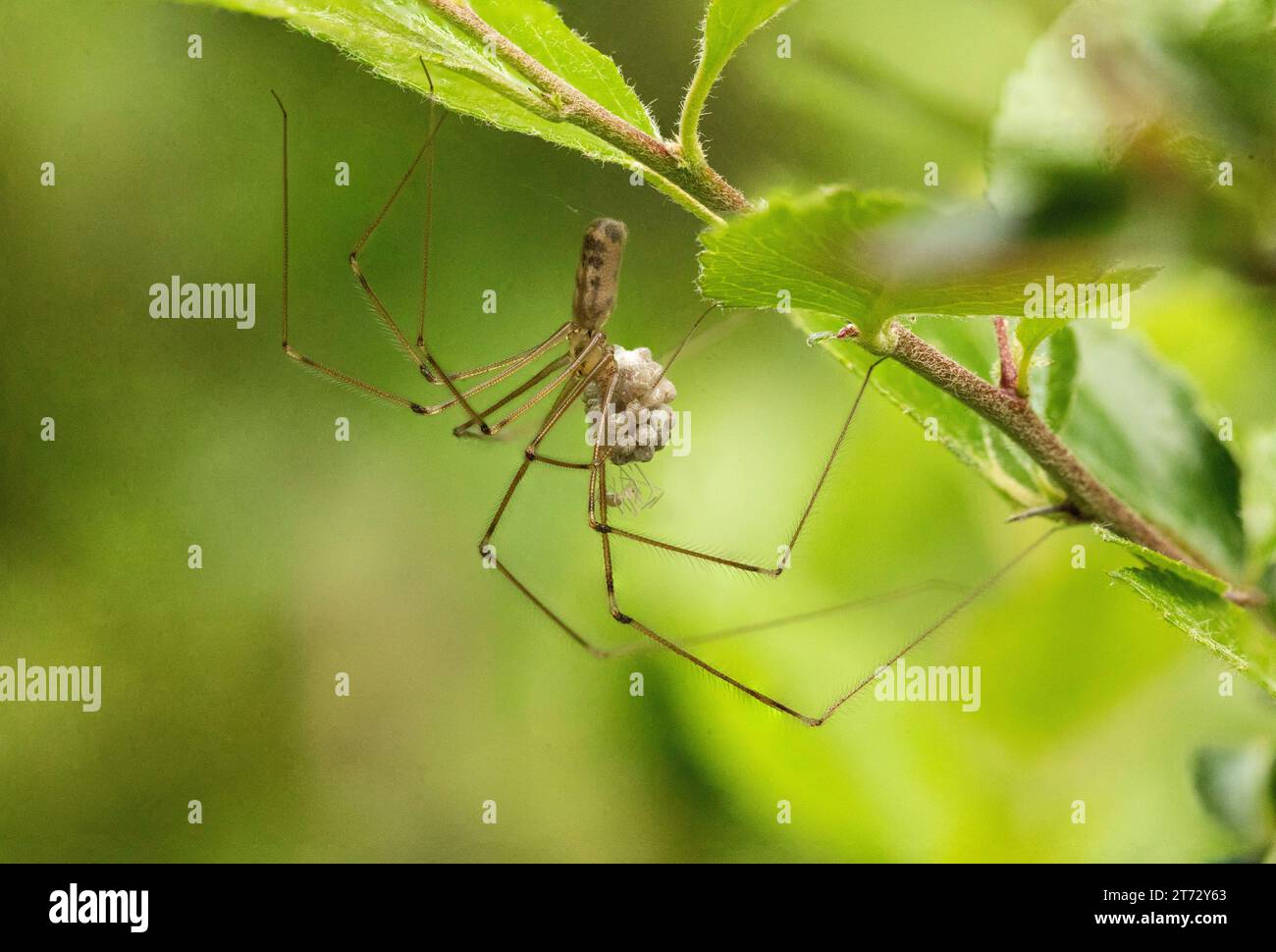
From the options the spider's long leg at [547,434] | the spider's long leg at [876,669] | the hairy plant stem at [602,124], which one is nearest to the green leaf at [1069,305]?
the hairy plant stem at [602,124]

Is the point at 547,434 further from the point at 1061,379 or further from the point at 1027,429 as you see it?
the point at 1027,429

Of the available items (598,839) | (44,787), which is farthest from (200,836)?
(598,839)

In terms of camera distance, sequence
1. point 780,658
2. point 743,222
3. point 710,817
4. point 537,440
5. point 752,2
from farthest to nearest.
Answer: point 537,440 → point 710,817 → point 780,658 → point 752,2 → point 743,222

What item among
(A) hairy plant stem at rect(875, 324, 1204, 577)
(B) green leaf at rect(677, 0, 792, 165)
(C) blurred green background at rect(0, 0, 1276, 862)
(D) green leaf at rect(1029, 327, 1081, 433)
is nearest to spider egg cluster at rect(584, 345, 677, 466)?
(C) blurred green background at rect(0, 0, 1276, 862)

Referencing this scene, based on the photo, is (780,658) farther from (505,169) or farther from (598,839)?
(505,169)

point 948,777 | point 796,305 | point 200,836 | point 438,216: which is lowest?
point 200,836

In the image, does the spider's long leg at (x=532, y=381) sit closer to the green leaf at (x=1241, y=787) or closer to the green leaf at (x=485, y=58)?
the green leaf at (x=485, y=58)

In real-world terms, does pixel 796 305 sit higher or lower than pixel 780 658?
higher
